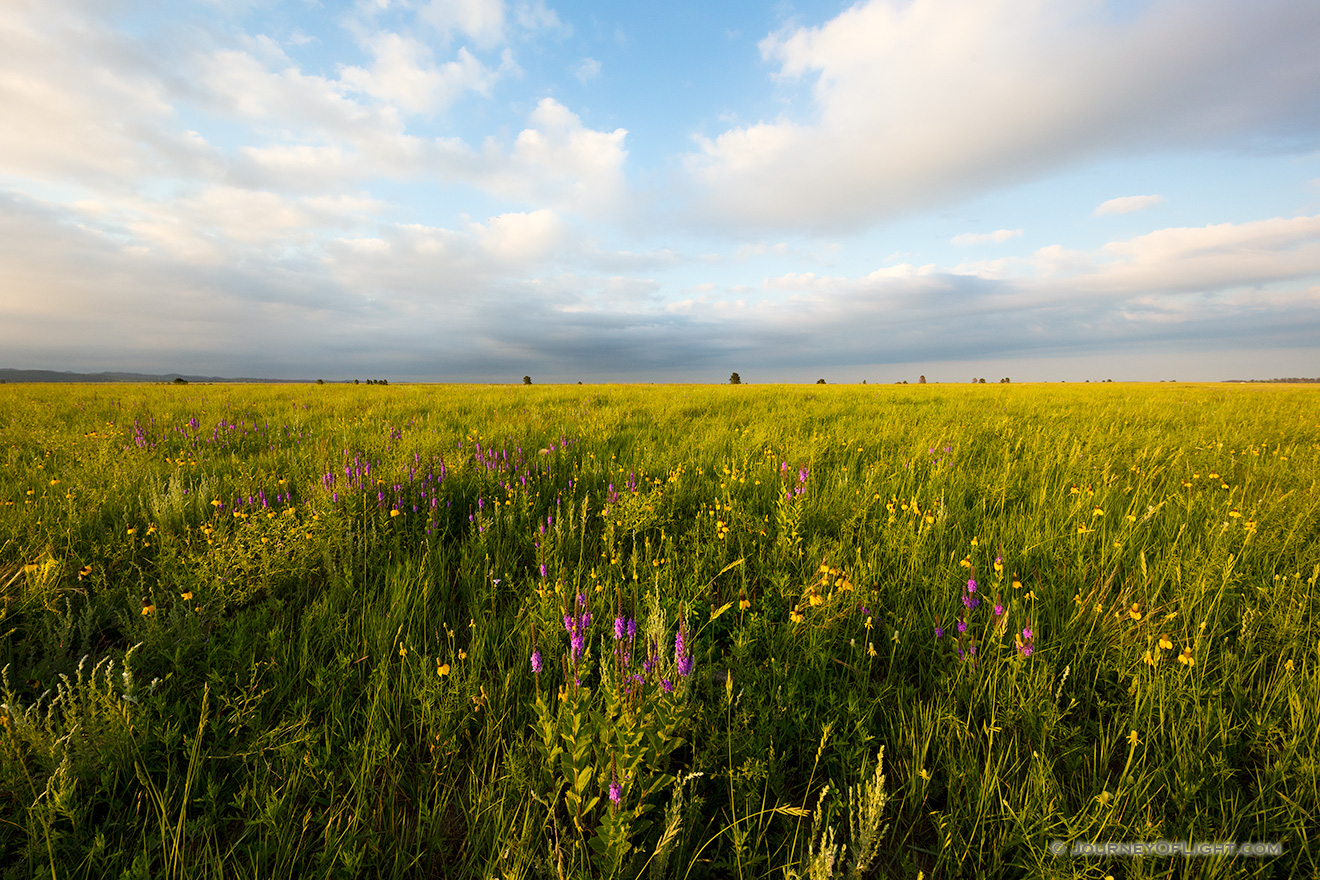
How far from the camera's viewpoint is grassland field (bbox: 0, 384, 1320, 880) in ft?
4.72

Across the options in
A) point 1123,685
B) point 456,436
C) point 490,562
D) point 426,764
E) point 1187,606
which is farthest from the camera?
point 456,436

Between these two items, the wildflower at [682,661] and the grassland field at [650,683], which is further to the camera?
the wildflower at [682,661]

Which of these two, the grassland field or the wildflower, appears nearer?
the grassland field

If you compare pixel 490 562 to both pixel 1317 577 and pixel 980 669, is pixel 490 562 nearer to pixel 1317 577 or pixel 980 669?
pixel 980 669

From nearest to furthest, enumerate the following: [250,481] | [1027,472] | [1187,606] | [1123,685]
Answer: [1123,685]
[1187,606]
[250,481]
[1027,472]

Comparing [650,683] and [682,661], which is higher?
[682,661]

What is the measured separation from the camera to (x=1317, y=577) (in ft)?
8.55

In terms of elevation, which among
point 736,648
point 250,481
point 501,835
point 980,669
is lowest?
point 501,835

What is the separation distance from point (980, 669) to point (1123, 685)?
0.57 m

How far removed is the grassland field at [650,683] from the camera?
1.44 metres

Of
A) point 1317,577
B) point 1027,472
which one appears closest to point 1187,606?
point 1317,577

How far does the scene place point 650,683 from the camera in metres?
1.76

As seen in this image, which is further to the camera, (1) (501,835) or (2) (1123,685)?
(2) (1123,685)

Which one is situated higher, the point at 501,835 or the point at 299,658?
the point at 299,658
